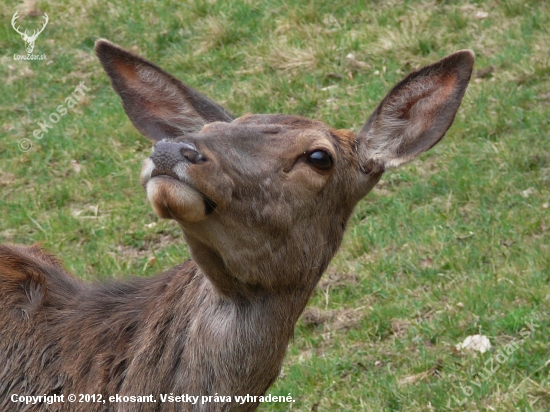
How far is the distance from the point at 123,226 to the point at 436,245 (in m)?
2.93

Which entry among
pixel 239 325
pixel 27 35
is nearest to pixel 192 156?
pixel 239 325

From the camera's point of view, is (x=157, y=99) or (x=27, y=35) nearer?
(x=157, y=99)

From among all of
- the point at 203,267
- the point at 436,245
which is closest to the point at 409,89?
the point at 203,267

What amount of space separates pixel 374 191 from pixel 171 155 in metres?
5.29

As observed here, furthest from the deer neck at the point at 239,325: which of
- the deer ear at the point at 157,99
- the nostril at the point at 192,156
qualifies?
the deer ear at the point at 157,99

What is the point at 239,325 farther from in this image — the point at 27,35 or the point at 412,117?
the point at 27,35

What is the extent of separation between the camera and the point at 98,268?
863cm

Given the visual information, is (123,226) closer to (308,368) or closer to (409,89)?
(308,368)

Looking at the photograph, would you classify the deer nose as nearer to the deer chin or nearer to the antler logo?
the deer chin

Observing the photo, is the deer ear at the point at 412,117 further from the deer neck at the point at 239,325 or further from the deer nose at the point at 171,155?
the deer nose at the point at 171,155

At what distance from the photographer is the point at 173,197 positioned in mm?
4125

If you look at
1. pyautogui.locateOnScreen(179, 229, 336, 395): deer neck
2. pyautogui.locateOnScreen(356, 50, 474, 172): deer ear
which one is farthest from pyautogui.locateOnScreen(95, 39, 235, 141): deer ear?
pyautogui.locateOnScreen(179, 229, 336, 395): deer neck

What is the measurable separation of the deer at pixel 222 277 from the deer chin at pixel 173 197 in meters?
0.01

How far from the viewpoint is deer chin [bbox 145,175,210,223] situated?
13.5 feet
